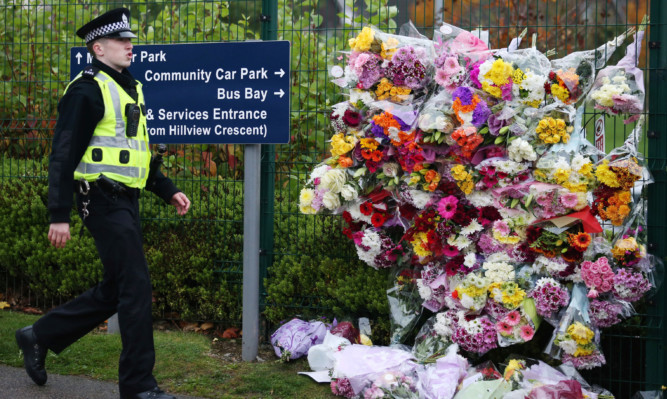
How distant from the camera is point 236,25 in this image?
Answer: 20.8ft

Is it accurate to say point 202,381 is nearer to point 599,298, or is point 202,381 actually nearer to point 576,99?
point 599,298

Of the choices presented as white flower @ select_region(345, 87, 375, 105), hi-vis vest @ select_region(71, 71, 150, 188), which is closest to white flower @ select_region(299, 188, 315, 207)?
white flower @ select_region(345, 87, 375, 105)

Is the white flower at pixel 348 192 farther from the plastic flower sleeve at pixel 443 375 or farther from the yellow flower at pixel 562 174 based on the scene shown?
the yellow flower at pixel 562 174

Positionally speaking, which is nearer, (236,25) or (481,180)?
(481,180)

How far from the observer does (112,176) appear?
14.8ft

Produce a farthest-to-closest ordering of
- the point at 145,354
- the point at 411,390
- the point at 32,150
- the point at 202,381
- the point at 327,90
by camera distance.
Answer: the point at 32,150 < the point at 327,90 < the point at 202,381 < the point at 411,390 < the point at 145,354

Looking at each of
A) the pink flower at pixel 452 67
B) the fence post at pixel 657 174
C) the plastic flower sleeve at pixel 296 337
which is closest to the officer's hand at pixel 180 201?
the plastic flower sleeve at pixel 296 337

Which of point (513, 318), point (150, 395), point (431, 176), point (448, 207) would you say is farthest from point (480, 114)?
point (150, 395)

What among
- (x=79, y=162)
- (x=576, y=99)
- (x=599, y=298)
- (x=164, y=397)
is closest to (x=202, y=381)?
(x=164, y=397)

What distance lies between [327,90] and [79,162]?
87.6 inches

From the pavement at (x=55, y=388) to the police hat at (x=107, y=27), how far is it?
82.1 inches

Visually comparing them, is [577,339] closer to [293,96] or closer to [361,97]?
[361,97]

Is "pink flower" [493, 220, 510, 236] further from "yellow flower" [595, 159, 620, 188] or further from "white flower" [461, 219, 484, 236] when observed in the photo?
"yellow flower" [595, 159, 620, 188]

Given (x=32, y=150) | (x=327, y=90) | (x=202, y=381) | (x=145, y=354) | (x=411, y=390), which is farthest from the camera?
(x=32, y=150)
